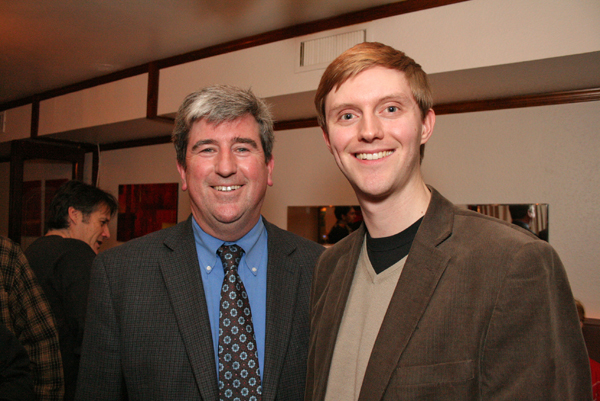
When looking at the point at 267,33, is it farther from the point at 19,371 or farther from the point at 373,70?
the point at 19,371

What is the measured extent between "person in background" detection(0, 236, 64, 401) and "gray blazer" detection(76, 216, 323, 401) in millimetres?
448

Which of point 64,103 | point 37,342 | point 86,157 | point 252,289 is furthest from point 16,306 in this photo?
point 86,157

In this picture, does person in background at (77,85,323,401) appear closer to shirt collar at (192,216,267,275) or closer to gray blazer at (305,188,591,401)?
shirt collar at (192,216,267,275)

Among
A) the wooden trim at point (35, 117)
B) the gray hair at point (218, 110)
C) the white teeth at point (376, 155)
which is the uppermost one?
the wooden trim at point (35, 117)

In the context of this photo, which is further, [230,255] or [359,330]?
[230,255]

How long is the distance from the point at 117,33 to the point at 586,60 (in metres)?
3.49

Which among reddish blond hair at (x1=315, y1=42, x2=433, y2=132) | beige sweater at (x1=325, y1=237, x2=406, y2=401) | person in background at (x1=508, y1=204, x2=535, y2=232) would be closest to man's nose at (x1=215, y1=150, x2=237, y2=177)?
reddish blond hair at (x1=315, y1=42, x2=433, y2=132)

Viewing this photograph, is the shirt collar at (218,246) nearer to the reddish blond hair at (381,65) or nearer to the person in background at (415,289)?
the person in background at (415,289)

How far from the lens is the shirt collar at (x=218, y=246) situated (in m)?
1.52

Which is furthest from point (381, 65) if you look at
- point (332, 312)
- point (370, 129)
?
point (332, 312)

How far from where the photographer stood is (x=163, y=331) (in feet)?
4.45

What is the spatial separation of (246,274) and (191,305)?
239mm

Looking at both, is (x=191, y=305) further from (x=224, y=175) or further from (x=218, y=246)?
(x=224, y=175)

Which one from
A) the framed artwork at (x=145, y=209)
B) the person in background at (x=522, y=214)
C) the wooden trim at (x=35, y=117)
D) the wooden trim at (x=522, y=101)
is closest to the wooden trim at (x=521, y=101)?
the wooden trim at (x=522, y=101)
